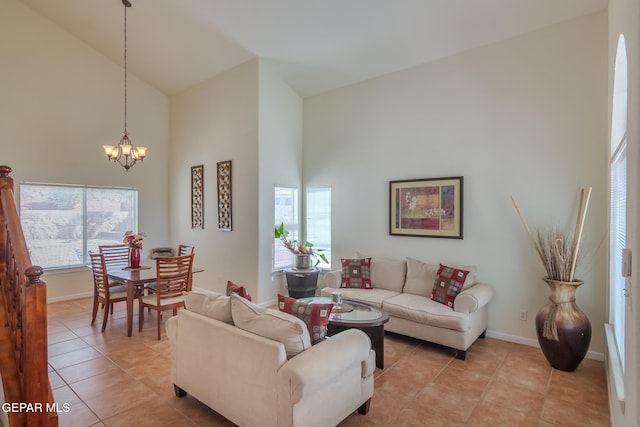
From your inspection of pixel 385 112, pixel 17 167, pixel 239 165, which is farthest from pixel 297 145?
pixel 17 167

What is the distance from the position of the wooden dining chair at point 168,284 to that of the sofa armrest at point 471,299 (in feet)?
10.6

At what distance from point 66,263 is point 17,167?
1730 mm

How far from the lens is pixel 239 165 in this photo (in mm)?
5496

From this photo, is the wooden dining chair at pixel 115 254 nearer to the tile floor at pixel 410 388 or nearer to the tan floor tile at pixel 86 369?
the tile floor at pixel 410 388

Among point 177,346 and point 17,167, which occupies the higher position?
point 17,167

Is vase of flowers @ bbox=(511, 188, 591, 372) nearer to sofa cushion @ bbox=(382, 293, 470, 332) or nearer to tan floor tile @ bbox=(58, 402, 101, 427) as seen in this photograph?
sofa cushion @ bbox=(382, 293, 470, 332)

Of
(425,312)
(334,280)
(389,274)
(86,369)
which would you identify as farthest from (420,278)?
(86,369)

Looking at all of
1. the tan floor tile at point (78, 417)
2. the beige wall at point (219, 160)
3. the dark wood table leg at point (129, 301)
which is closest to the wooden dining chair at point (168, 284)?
the dark wood table leg at point (129, 301)

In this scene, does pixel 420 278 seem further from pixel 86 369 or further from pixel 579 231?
pixel 86 369

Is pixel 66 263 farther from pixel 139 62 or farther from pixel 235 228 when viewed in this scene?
pixel 139 62

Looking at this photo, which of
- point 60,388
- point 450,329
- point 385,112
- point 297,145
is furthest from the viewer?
point 297,145

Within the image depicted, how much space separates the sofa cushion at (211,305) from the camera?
250cm

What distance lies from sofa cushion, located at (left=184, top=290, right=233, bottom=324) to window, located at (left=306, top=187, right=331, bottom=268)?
322cm

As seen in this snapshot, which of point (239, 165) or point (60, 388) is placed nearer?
point (60, 388)
